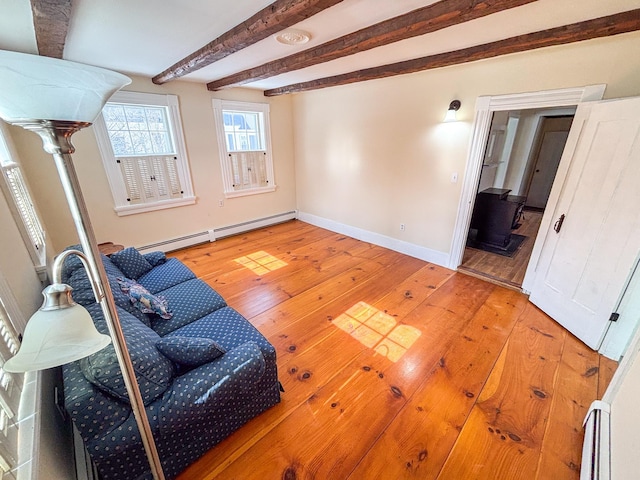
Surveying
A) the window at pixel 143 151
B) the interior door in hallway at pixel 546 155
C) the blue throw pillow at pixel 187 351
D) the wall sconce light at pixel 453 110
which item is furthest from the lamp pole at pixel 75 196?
the interior door in hallway at pixel 546 155

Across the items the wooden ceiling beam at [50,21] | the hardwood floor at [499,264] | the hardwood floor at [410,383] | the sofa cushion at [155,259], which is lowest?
the hardwood floor at [410,383]

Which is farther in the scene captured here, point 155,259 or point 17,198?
point 155,259

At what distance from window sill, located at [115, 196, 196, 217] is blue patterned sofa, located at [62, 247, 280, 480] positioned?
1842mm

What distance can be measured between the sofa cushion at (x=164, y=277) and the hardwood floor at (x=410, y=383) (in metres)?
0.54

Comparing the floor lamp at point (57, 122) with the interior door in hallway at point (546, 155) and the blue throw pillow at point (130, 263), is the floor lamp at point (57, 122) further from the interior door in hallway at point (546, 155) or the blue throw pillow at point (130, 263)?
the interior door in hallway at point (546, 155)

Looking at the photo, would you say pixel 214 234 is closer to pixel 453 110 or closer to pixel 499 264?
pixel 453 110

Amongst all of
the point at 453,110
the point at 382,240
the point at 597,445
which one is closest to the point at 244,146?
the point at 382,240

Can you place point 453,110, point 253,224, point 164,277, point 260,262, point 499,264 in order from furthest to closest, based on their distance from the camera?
point 253,224
point 260,262
point 499,264
point 453,110
point 164,277

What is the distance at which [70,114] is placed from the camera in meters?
0.56

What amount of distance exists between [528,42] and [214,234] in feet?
14.4

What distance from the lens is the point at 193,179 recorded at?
13.2 feet

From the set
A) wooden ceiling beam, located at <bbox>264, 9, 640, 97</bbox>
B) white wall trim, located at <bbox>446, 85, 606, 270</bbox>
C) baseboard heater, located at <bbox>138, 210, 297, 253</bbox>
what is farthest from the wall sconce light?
baseboard heater, located at <bbox>138, 210, 297, 253</bbox>

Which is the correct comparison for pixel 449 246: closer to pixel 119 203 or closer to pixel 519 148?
pixel 519 148

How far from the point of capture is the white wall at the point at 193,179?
295cm
